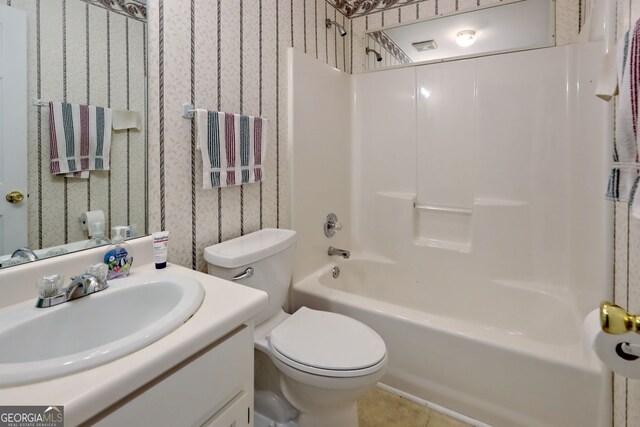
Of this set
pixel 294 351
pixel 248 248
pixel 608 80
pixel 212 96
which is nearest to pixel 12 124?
pixel 212 96

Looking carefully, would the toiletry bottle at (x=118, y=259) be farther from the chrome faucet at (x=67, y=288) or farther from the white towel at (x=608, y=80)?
the white towel at (x=608, y=80)

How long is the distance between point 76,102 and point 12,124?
0.59 feet

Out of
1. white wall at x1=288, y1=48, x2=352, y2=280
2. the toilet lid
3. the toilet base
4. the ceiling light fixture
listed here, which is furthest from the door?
the ceiling light fixture

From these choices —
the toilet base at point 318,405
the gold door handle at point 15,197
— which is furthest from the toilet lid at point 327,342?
the gold door handle at point 15,197

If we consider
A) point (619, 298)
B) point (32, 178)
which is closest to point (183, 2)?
point (32, 178)

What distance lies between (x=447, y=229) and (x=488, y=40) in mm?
1216

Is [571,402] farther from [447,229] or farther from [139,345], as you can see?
[139,345]

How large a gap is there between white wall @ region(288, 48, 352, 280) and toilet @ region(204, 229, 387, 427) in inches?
16.6

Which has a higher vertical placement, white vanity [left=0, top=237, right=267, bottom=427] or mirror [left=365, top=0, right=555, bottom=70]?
mirror [left=365, top=0, right=555, bottom=70]

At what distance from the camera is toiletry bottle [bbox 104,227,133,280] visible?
3.29 feet

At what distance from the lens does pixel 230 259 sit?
Answer: 4.07ft

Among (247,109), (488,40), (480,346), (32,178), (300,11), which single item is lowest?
(480,346)

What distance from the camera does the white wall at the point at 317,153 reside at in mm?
1876

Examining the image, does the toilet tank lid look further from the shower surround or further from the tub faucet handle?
the tub faucet handle
